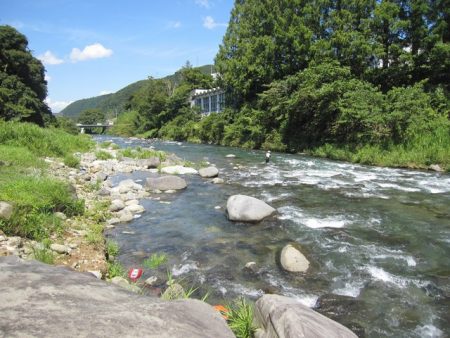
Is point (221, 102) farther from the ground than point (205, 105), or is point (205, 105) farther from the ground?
point (205, 105)

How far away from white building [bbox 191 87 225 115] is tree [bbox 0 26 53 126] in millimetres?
26504

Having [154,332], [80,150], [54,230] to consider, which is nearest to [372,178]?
[54,230]

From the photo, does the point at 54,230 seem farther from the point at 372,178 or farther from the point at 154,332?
the point at 372,178

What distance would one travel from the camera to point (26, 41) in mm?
44156

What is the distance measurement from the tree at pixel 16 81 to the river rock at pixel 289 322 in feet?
110

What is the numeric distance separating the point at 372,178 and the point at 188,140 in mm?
36488

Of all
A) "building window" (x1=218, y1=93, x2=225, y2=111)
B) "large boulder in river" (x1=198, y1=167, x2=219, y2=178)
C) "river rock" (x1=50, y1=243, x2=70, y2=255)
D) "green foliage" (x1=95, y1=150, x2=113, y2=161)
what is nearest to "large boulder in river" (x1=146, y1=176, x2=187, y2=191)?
"large boulder in river" (x1=198, y1=167, x2=219, y2=178)

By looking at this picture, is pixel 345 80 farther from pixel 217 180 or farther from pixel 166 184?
pixel 166 184

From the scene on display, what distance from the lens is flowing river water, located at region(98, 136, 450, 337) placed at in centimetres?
570

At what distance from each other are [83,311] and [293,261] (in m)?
5.06

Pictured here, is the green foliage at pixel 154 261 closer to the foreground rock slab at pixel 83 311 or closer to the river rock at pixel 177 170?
the foreground rock slab at pixel 83 311

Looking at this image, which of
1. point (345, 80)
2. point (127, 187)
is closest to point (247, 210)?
point (127, 187)

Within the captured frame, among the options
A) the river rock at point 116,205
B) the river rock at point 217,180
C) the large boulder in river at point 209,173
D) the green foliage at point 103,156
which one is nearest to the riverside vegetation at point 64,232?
the river rock at point 116,205

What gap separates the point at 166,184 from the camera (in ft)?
47.5
